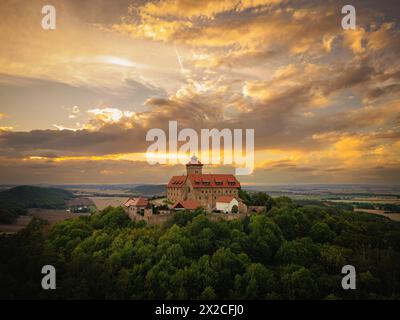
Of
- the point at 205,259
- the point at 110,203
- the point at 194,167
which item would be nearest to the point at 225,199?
the point at 194,167

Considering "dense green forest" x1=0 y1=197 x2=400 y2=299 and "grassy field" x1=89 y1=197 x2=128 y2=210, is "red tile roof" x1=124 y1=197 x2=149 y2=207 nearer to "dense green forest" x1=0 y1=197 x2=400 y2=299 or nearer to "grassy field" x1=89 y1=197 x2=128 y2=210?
"dense green forest" x1=0 y1=197 x2=400 y2=299

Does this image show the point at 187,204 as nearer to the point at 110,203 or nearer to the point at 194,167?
the point at 194,167

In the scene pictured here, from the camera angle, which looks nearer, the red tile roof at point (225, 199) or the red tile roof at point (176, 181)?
the red tile roof at point (225, 199)

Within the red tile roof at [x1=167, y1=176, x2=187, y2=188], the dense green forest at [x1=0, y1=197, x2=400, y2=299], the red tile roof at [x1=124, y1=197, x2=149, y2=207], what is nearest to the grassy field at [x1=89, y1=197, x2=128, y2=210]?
the red tile roof at [x1=124, y1=197, x2=149, y2=207]

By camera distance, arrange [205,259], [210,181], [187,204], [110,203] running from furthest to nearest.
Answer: [110,203] → [210,181] → [187,204] → [205,259]

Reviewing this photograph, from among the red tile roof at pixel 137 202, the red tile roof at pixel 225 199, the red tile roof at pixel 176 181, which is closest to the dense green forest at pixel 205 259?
the red tile roof at pixel 137 202

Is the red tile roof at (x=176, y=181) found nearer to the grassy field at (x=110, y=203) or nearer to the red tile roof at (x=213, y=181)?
the red tile roof at (x=213, y=181)
